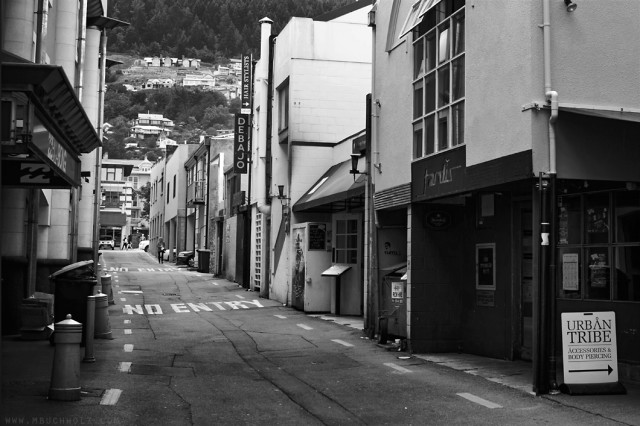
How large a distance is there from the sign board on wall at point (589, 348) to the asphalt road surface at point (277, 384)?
63cm

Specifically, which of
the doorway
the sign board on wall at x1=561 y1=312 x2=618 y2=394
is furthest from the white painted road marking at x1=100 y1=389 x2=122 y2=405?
the doorway

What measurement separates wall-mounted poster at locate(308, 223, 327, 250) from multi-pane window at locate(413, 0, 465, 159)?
8.79 meters

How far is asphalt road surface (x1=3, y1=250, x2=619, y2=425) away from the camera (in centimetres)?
859

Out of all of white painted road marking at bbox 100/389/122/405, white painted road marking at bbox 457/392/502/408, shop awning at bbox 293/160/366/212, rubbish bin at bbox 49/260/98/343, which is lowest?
white painted road marking at bbox 457/392/502/408

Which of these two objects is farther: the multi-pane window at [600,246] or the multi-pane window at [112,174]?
the multi-pane window at [112,174]

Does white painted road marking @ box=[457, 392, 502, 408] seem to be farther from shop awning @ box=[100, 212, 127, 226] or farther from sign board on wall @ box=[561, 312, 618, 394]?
shop awning @ box=[100, 212, 127, 226]

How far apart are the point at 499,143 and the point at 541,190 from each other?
3.60 feet

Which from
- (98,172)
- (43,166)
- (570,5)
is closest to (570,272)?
(570,5)

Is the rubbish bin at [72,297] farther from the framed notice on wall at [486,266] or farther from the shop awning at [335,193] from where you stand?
the shop awning at [335,193]

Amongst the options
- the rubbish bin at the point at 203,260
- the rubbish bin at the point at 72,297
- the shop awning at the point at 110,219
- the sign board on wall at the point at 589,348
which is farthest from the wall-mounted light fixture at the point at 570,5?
the shop awning at the point at 110,219

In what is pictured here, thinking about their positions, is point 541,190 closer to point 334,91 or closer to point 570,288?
point 570,288

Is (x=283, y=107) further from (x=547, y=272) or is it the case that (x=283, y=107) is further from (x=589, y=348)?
(x=589, y=348)

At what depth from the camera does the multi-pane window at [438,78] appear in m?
12.1

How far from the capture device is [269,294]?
26.0 meters
